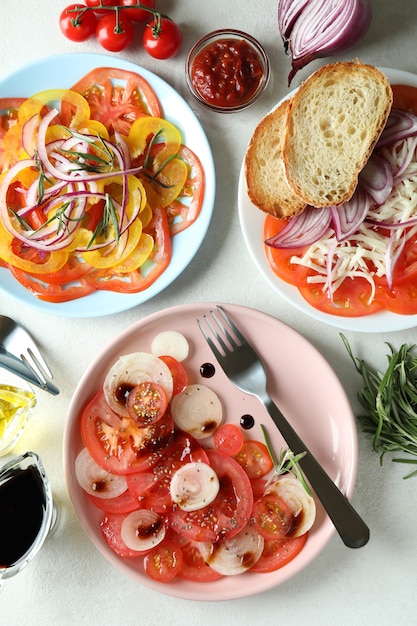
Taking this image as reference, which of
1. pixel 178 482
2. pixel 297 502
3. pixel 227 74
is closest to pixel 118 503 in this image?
pixel 178 482

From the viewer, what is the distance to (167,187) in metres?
1.98

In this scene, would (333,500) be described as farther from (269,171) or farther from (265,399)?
(269,171)

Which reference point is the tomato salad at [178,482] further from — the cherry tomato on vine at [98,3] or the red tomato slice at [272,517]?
the cherry tomato on vine at [98,3]

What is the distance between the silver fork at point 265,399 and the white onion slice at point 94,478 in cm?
50

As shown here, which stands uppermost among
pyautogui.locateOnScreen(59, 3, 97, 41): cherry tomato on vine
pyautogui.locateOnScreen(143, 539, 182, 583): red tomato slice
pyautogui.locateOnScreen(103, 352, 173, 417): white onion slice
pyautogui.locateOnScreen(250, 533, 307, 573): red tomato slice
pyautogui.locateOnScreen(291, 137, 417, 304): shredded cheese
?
pyautogui.locateOnScreen(59, 3, 97, 41): cherry tomato on vine

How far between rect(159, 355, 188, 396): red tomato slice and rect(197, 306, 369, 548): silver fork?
0.12 metres

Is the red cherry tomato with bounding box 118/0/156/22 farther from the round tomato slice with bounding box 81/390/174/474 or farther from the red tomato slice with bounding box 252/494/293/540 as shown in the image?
the red tomato slice with bounding box 252/494/293/540

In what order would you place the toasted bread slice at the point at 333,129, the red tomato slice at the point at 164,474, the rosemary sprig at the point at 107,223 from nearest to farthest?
the toasted bread slice at the point at 333,129
the rosemary sprig at the point at 107,223
the red tomato slice at the point at 164,474

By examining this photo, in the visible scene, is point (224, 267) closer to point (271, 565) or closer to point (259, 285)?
point (259, 285)

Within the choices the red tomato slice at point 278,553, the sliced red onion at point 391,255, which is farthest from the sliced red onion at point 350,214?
the red tomato slice at point 278,553

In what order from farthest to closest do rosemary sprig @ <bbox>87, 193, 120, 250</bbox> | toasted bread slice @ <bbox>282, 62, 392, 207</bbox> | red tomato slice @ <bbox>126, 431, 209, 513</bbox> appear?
red tomato slice @ <bbox>126, 431, 209, 513</bbox> → rosemary sprig @ <bbox>87, 193, 120, 250</bbox> → toasted bread slice @ <bbox>282, 62, 392, 207</bbox>

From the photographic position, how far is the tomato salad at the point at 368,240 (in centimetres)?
182

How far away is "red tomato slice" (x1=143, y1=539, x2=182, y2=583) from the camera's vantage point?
195 cm

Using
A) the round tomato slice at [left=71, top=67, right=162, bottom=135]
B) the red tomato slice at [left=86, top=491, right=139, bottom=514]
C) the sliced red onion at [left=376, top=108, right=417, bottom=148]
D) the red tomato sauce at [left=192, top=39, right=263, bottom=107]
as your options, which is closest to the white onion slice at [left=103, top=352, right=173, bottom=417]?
the red tomato slice at [left=86, top=491, right=139, bottom=514]
